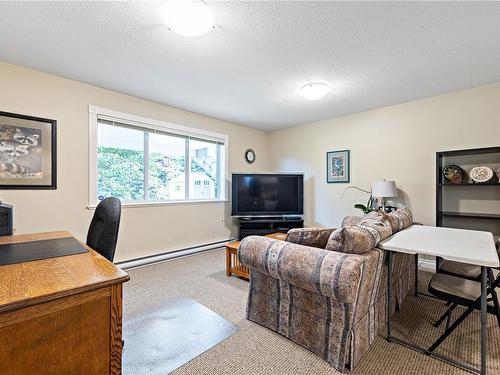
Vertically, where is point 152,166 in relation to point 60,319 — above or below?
above

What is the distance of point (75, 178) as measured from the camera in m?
2.93

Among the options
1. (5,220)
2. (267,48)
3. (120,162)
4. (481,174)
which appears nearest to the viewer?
(5,220)

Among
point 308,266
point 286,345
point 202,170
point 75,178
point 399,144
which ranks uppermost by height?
point 399,144

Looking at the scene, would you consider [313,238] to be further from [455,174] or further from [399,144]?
[399,144]

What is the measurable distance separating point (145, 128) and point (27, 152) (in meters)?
1.36

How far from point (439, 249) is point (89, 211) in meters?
3.52

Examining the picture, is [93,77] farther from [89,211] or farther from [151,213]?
[151,213]

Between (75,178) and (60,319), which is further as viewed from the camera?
(75,178)

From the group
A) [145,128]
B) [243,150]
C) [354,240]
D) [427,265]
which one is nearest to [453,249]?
[354,240]

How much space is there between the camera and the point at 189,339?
1.81 m

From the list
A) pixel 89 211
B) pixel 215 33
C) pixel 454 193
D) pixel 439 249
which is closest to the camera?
pixel 439 249

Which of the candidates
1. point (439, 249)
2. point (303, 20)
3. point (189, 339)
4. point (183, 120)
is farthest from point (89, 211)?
point (439, 249)

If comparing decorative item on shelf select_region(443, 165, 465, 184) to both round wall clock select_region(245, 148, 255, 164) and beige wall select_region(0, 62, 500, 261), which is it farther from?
round wall clock select_region(245, 148, 255, 164)

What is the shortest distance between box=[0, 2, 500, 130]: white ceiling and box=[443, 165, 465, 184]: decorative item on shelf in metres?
1.00
